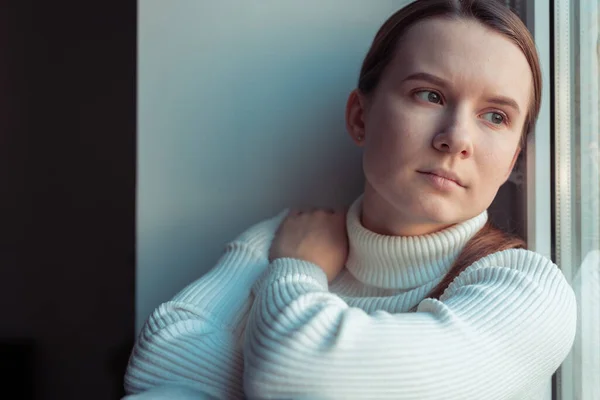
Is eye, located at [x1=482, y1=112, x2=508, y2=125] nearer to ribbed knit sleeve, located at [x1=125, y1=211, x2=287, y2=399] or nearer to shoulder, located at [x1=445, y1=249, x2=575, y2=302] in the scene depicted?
shoulder, located at [x1=445, y1=249, x2=575, y2=302]

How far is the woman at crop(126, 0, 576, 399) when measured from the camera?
0.59 metres

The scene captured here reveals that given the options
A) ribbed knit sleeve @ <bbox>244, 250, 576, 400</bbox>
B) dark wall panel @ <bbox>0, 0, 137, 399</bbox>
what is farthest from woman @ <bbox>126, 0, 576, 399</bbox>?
dark wall panel @ <bbox>0, 0, 137, 399</bbox>

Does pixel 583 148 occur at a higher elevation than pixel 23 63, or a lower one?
higher

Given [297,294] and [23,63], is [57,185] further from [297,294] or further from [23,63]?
[297,294]

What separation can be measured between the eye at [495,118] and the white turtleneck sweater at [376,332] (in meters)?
0.14

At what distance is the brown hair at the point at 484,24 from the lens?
767mm

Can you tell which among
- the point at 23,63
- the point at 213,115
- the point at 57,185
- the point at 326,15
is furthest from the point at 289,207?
the point at 23,63

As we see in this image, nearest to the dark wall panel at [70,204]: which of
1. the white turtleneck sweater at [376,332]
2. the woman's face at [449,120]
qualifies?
the white turtleneck sweater at [376,332]

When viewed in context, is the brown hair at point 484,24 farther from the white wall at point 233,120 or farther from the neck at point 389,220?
the white wall at point 233,120

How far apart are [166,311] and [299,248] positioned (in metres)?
0.20

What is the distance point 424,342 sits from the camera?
1.93 feet

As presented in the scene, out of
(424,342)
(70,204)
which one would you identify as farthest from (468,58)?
(70,204)

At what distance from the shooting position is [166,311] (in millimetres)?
801

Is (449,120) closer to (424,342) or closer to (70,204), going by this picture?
(424,342)
